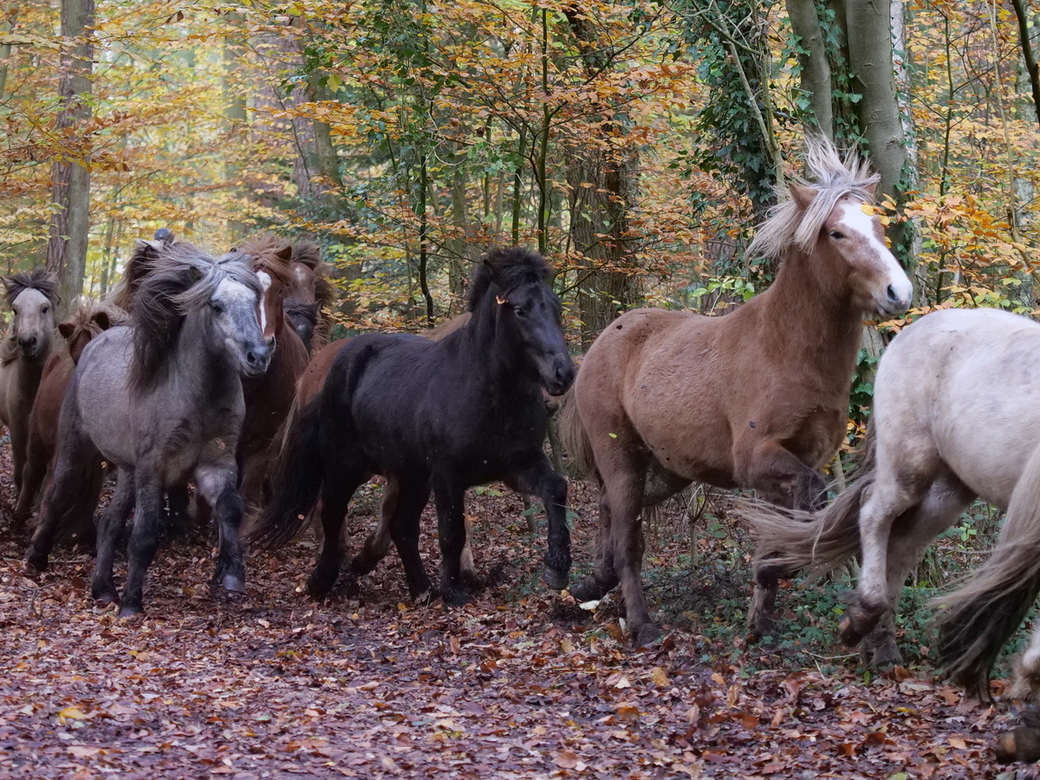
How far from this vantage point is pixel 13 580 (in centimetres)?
930

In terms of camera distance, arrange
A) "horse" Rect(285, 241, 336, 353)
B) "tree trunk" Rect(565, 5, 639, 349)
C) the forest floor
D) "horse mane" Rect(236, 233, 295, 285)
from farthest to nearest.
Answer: "tree trunk" Rect(565, 5, 639, 349) → "horse" Rect(285, 241, 336, 353) → "horse mane" Rect(236, 233, 295, 285) → the forest floor

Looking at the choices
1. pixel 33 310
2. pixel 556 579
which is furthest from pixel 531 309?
pixel 33 310

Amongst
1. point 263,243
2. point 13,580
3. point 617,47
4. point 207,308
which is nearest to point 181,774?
point 207,308

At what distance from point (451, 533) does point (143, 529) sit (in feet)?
7.36

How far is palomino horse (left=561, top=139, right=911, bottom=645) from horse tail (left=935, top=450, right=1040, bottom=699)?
1357 millimetres

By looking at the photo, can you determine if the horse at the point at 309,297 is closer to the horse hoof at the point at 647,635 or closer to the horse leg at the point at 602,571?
the horse leg at the point at 602,571

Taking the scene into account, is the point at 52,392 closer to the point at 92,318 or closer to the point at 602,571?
the point at 92,318

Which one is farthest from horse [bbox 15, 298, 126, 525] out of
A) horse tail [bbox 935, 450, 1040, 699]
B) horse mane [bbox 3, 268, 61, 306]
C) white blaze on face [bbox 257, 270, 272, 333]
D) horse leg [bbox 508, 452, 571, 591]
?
horse tail [bbox 935, 450, 1040, 699]

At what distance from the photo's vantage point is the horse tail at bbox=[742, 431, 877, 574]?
6.07m

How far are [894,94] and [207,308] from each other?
211 inches

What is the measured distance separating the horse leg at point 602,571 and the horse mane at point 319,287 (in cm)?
527

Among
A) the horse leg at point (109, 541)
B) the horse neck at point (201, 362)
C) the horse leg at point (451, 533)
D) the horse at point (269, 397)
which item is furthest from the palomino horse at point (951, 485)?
the horse at point (269, 397)

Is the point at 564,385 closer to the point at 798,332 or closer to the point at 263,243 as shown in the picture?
the point at 798,332

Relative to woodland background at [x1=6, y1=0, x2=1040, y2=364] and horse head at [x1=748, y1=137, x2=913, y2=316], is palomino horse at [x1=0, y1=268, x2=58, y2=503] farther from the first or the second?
horse head at [x1=748, y1=137, x2=913, y2=316]
